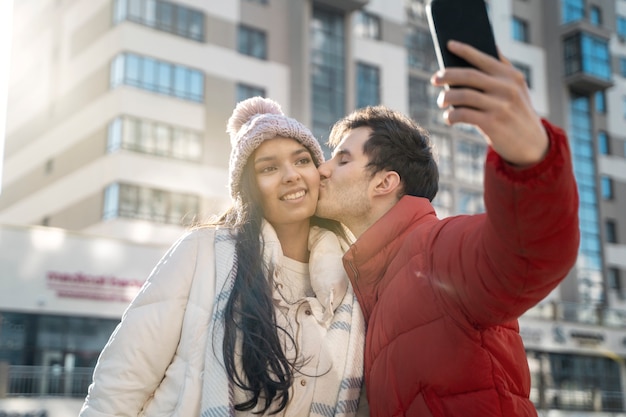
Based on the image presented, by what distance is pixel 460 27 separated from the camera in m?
2.03

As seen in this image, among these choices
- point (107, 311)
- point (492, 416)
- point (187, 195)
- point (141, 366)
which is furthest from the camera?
point (187, 195)

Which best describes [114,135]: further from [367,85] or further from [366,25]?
[366,25]

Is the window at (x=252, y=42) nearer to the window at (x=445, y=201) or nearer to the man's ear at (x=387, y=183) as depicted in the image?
the window at (x=445, y=201)

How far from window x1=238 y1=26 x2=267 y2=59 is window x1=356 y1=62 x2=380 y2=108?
4916mm

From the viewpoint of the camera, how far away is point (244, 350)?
366 cm

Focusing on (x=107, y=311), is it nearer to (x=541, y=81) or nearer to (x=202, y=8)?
(x=202, y=8)

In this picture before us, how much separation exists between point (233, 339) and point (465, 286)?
139 centimetres

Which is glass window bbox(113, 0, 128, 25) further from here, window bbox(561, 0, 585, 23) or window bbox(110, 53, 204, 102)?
window bbox(561, 0, 585, 23)

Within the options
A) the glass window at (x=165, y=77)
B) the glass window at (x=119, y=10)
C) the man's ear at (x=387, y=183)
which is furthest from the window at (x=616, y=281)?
the man's ear at (x=387, y=183)

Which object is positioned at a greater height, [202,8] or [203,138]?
[202,8]

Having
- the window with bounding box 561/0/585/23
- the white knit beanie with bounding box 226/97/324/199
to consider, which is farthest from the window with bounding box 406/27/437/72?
the white knit beanie with bounding box 226/97/324/199

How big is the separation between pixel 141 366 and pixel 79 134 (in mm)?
28156

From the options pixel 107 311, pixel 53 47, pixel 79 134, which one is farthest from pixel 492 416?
pixel 53 47

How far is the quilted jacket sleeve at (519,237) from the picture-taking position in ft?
6.83
